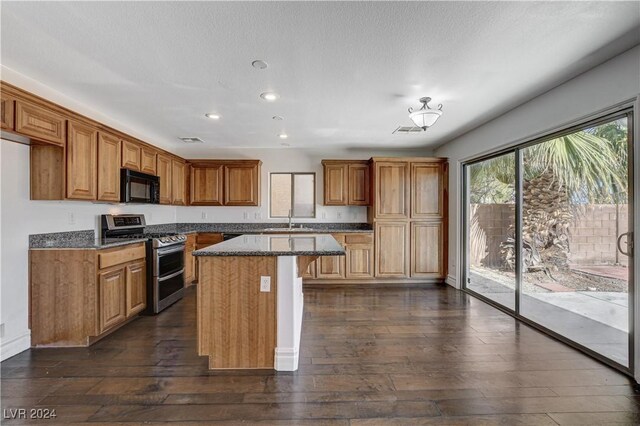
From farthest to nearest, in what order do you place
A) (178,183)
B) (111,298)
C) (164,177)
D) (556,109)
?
(178,183) < (164,177) < (111,298) < (556,109)

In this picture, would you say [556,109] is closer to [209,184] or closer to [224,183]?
[224,183]

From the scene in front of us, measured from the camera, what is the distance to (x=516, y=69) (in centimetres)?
243

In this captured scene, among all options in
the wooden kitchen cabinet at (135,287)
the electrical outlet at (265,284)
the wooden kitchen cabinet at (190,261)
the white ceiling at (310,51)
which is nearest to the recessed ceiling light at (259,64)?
the white ceiling at (310,51)

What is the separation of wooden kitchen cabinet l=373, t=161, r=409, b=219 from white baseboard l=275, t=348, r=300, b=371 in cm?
316

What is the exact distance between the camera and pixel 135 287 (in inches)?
129

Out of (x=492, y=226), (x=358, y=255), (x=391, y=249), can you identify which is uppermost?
(x=492, y=226)

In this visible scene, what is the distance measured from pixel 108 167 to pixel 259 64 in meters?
2.15

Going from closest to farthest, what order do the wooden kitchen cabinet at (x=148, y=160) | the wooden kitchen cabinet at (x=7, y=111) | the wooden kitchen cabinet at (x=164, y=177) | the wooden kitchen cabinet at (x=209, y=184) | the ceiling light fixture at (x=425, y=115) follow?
the wooden kitchen cabinet at (x=7, y=111), the ceiling light fixture at (x=425, y=115), the wooden kitchen cabinet at (x=148, y=160), the wooden kitchen cabinet at (x=164, y=177), the wooden kitchen cabinet at (x=209, y=184)

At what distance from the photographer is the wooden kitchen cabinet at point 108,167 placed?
310cm

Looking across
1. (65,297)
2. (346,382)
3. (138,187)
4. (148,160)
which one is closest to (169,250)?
(138,187)

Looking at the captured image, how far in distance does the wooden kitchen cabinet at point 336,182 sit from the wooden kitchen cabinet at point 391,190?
0.63m

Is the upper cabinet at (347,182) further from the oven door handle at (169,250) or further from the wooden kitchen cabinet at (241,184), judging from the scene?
the oven door handle at (169,250)

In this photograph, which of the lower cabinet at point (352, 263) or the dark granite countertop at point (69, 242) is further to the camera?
the lower cabinet at point (352, 263)

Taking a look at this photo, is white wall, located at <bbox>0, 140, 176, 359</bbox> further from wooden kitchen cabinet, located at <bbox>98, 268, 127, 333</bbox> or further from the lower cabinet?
the lower cabinet
